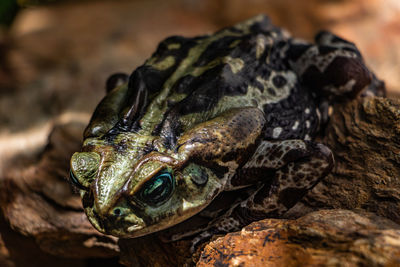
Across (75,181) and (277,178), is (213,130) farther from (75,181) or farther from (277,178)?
(75,181)

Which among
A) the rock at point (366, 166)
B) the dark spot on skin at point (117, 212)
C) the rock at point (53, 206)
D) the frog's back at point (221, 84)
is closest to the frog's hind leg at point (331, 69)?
the frog's back at point (221, 84)

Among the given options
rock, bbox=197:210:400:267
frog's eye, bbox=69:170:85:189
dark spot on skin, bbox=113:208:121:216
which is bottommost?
rock, bbox=197:210:400:267

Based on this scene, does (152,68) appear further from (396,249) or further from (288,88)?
(396,249)

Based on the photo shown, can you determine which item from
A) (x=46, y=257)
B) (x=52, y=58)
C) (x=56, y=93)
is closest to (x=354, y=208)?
(x=46, y=257)

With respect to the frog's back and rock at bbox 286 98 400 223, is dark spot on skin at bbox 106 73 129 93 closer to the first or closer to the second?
the frog's back

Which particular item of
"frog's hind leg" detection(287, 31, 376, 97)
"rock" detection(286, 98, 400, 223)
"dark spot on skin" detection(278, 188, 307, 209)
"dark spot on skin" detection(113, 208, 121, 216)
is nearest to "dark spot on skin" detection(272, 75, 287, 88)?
"frog's hind leg" detection(287, 31, 376, 97)

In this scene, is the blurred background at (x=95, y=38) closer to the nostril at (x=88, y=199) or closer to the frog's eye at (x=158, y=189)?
the nostril at (x=88, y=199)
